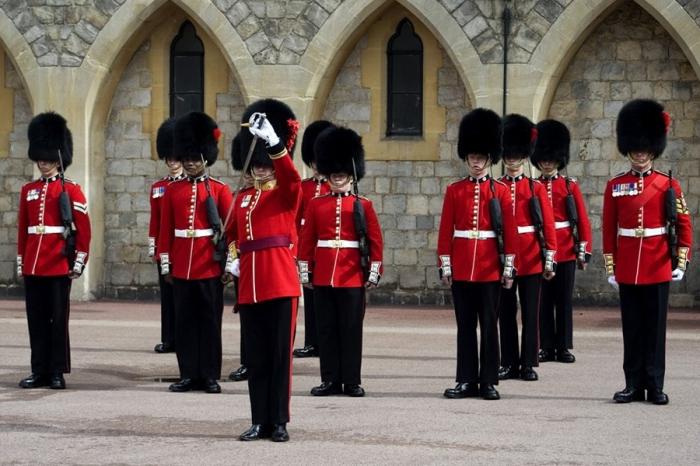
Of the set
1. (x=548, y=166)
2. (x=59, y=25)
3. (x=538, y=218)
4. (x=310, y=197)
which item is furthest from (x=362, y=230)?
(x=59, y=25)

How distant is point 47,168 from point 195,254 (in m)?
1.09

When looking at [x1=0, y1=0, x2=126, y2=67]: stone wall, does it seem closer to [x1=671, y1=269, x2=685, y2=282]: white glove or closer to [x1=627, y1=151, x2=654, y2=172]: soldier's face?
[x1=627, y1=151, x2=654, y2=172]: soldier's face

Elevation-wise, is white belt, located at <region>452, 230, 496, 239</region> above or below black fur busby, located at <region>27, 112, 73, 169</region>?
below

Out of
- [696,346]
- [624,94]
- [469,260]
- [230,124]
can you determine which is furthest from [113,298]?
[469,260]

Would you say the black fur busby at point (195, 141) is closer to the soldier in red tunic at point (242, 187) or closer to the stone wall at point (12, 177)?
the soldier in red tunic at point (242, 187)

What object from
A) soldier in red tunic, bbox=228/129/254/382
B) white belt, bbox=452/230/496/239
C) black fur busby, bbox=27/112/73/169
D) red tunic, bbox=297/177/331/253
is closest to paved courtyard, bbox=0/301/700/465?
soldier in red tunic, bbox=228/129/254/382

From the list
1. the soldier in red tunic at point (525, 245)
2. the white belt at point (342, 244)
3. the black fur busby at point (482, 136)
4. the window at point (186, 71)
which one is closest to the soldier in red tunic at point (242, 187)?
the white belt at point (342, 244)

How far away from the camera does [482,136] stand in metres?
9.03

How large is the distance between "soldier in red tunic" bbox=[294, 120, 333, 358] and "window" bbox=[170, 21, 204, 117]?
4836mm

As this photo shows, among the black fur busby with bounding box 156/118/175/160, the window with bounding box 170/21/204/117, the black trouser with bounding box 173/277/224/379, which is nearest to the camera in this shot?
the black trouser with bounding box 173/277/224/379

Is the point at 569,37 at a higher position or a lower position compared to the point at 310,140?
higher

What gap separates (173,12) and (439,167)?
120 inches

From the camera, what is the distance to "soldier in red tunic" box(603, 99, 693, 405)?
8578mm

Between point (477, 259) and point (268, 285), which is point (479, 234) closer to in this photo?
point (477, 259)
